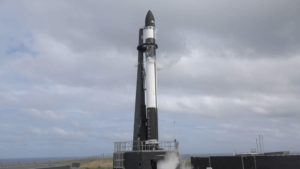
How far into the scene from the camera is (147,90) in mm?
37250

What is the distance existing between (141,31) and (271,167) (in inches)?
839

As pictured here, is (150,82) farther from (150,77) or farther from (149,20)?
(149,20)

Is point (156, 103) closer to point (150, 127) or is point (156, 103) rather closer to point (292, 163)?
point (150, 127)

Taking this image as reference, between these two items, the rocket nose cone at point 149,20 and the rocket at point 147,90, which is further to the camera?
the rocket nose cone at point 149,20

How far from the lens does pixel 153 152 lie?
33031mm

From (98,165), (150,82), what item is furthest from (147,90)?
(98,165)

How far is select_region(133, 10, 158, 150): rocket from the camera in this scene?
119ft

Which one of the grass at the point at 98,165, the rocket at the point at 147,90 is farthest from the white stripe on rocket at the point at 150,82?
the grass at the point at 98,165

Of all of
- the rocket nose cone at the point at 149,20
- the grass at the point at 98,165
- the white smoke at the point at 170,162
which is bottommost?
the grass at the point at 98,165

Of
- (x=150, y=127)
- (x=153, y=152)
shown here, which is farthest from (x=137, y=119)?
(x=153, y=152)

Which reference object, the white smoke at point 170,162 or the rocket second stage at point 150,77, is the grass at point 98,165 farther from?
the white smoke at point 170,162

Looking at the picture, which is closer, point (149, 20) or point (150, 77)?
point (150, 77)

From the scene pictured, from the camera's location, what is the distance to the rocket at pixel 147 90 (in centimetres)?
3612

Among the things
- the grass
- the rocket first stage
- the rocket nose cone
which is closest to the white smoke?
the rocket first stage
